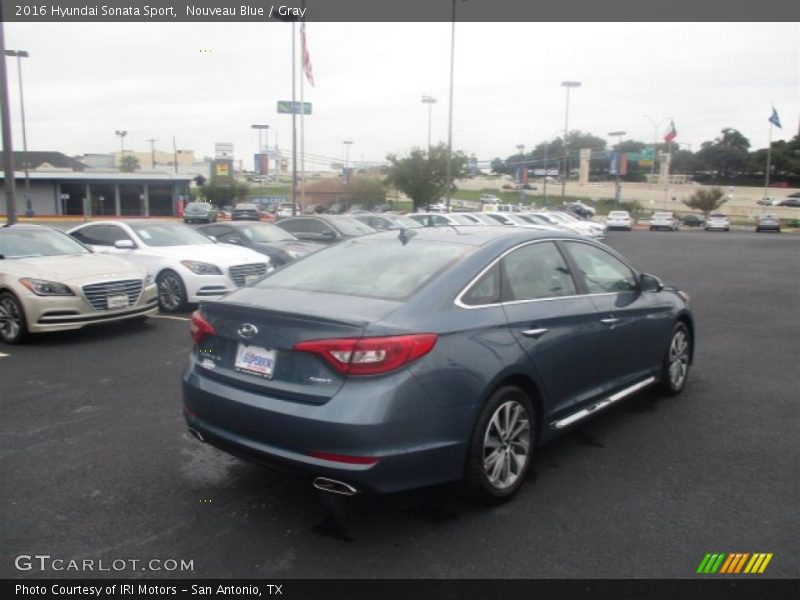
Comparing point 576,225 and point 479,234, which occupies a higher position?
point 479,234

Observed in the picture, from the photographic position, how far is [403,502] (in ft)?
12.7

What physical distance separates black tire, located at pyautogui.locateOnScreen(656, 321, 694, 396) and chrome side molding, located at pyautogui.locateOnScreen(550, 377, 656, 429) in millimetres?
337

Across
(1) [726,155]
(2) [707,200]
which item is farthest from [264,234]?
(1) [726,155]

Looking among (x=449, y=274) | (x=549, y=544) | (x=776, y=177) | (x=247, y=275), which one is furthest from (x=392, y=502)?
(x=776, y=177)

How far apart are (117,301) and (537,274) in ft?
19.4

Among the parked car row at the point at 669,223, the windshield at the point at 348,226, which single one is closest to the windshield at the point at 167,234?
the windshield at the point at 348,226

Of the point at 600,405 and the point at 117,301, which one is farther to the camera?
the point at 117,301

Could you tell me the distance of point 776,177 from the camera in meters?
101

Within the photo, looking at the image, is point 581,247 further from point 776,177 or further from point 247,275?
point 776,177

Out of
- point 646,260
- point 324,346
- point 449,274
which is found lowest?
point 646,260

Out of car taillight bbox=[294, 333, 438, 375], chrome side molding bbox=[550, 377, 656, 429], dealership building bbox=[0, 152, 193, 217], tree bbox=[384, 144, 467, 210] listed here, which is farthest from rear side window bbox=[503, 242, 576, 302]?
dealership building bbox=[0, 152, 193, 217]

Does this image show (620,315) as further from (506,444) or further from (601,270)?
(506,444)

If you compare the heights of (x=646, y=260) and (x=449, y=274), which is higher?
(x=449, y=274)

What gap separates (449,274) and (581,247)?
1587 mm
